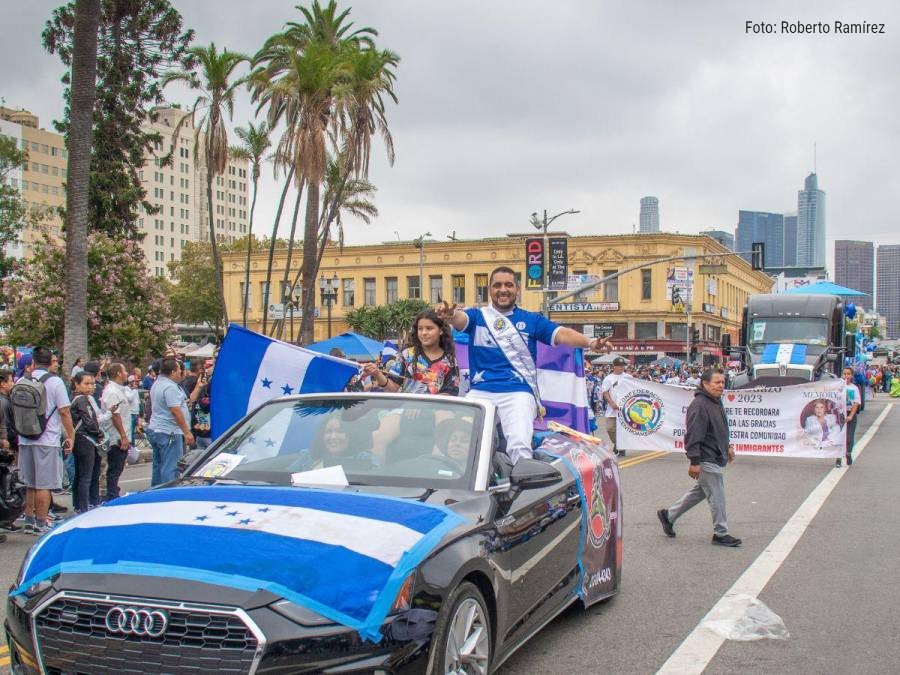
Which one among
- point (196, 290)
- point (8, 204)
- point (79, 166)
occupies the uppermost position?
point (8, 204)

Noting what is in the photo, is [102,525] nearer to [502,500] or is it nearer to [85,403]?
[502,500]

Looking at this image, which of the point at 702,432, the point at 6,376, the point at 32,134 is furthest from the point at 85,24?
the point at 32,134

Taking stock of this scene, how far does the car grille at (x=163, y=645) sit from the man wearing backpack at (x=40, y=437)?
6059mm

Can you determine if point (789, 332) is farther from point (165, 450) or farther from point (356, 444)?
point (356, 444)

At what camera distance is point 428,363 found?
751cm

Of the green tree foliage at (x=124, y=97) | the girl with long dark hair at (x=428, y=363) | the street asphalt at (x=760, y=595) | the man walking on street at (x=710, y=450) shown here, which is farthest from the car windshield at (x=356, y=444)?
the green tree foliage at (x=124, y=97)

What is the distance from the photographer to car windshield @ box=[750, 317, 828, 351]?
2620 centimetres

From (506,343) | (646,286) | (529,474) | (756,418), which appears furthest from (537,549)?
(646,286)

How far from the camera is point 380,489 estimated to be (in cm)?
431

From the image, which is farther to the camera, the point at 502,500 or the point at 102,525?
the point at 502,500

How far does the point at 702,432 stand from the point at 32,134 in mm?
123710

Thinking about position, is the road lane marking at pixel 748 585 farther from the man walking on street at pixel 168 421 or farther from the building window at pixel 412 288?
the building window at pixel 412 288

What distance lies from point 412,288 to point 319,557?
6840 centimetres

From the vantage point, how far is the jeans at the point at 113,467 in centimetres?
1090
